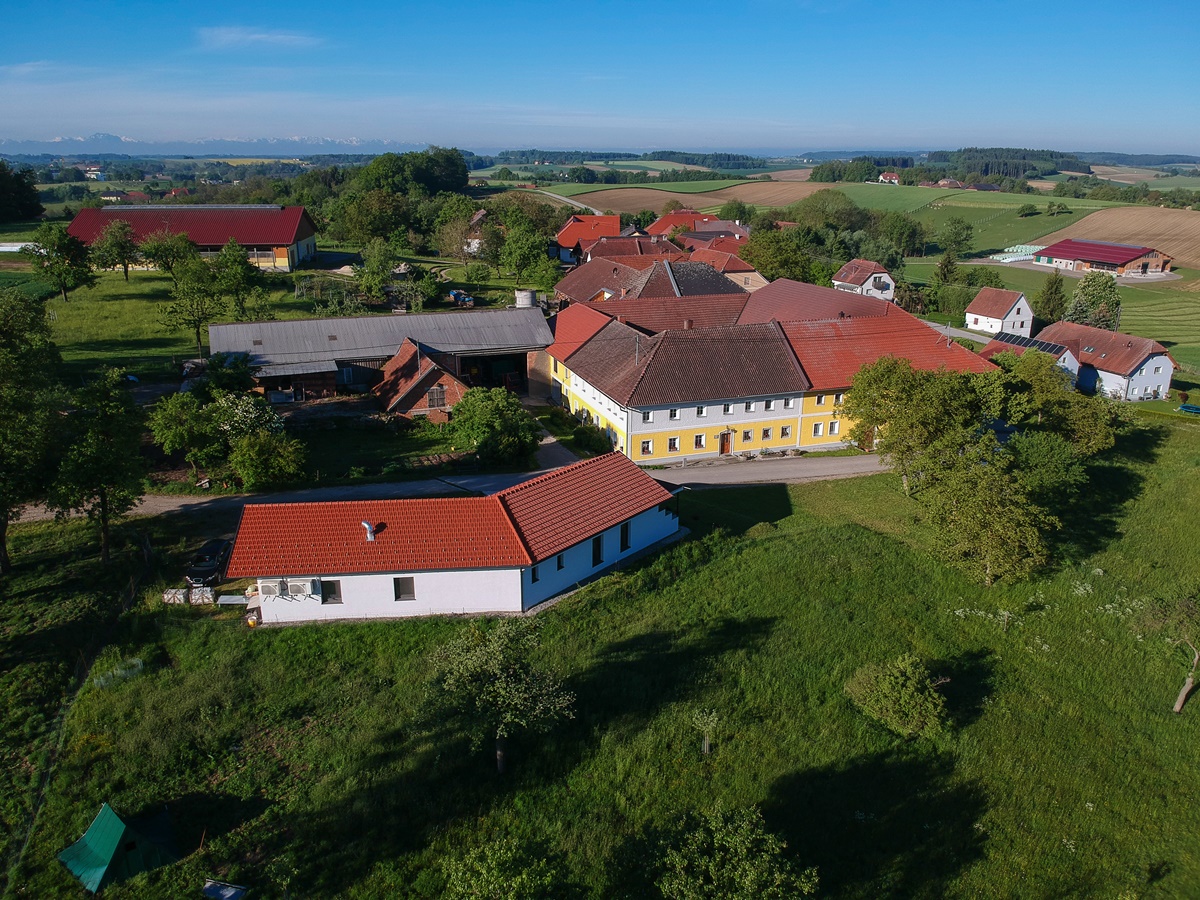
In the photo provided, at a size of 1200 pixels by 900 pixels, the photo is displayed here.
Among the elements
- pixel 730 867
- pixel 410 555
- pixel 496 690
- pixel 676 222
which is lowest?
pixel 730 867

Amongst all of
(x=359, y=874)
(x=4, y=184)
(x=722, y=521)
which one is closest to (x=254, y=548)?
(x=359, y=874)

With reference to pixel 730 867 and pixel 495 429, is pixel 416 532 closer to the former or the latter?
pixel 495 429

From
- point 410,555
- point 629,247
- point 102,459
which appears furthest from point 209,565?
point 629,247

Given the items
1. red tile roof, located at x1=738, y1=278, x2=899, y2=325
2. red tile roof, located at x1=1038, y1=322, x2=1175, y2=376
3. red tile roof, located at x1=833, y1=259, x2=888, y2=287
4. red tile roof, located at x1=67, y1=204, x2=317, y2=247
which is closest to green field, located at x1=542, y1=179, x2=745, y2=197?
red tile roof, located at x1=67, y1=204, x2=317, y2=247

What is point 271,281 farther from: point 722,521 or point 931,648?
point 931,648

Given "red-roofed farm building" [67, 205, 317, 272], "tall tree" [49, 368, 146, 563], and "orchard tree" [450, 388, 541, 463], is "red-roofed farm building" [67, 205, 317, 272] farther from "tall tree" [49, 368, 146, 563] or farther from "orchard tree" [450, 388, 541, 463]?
"tall tree" [49, 368, 146, 563]

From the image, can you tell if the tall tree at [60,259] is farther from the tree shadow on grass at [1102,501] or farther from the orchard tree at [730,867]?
the tree shadow on grass at [1102,501]
